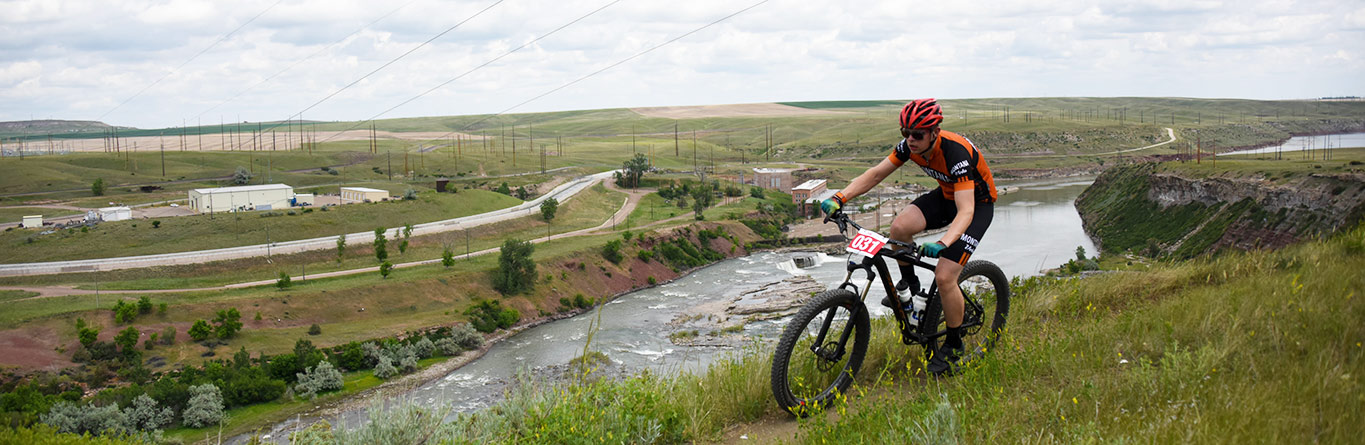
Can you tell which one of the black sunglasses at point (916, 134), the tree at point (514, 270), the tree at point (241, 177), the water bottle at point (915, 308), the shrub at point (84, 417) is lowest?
the shrub at point (84, 417)

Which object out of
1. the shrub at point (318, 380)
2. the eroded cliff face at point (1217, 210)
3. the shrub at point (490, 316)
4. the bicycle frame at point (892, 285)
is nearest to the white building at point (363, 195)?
the shrub at point (490, 316)

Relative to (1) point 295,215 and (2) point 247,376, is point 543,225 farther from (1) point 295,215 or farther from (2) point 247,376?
(2) point 247,376

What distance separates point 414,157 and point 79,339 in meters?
93.2

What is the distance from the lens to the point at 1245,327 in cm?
640

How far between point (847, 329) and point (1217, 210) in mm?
75035

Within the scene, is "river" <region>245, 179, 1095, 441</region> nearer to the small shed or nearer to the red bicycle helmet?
the red bicycle helmet

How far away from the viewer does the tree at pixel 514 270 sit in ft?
179

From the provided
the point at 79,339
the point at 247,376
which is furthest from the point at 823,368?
the point at 79,339

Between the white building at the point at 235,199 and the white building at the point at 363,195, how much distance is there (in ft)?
20.6

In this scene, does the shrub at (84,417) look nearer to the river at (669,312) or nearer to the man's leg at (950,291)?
the river at (669,312)

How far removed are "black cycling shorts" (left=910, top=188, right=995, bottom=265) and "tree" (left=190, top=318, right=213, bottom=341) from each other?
43.8 m

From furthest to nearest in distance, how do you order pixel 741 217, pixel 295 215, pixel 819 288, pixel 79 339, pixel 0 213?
pixel 741 217 < pixel 0 213 < pixel 295 215 < pixel 819 288 < pixel 79 339

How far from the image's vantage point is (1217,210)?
68.6m

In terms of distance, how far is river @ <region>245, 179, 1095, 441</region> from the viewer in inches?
1542
